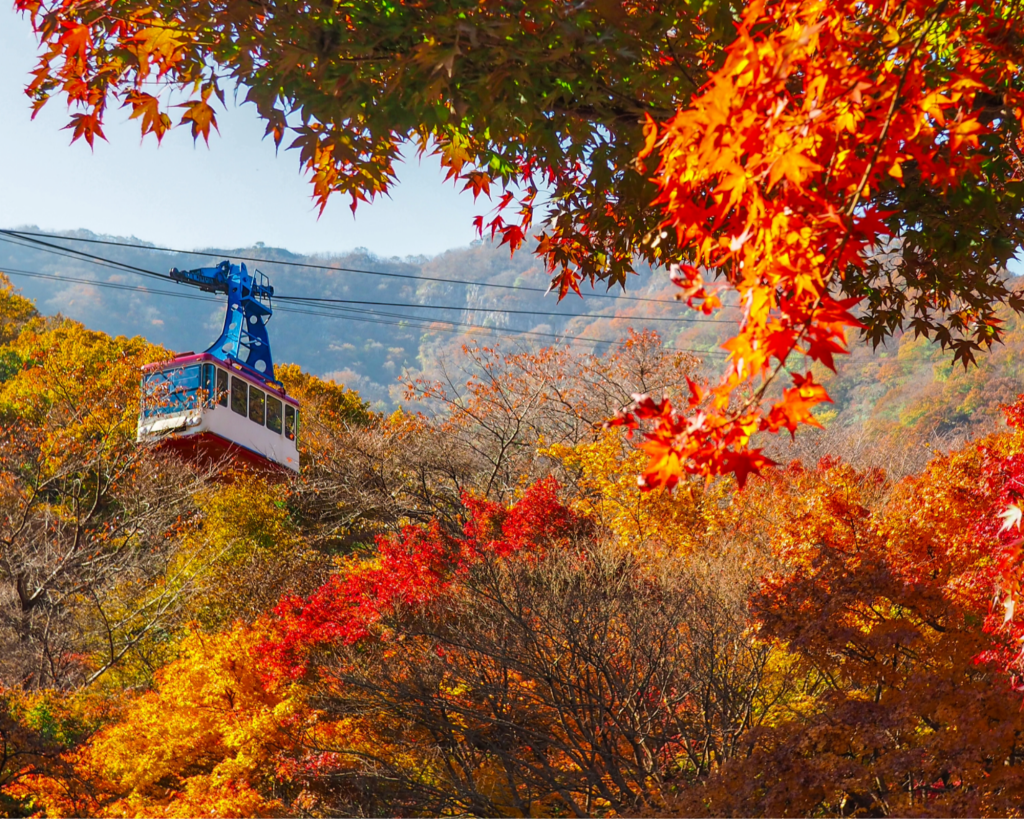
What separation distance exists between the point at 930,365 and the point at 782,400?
5878cm

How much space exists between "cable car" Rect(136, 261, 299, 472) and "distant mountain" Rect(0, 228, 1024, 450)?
33346 millimetres

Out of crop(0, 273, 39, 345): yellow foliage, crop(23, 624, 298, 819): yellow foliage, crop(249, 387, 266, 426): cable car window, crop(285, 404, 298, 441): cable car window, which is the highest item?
crop(0, 273, 39, 345): yellow foliage

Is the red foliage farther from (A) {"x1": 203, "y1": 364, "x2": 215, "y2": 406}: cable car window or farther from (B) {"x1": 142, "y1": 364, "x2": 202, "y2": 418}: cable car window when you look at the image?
(B) {"x1": 142, "y1": 364, "x2": 202, "y2": 418}: cable car window

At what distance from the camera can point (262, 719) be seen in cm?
845

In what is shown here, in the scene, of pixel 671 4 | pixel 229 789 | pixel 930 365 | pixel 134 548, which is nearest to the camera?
pixel 671 4

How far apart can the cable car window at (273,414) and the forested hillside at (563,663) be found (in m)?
2.96

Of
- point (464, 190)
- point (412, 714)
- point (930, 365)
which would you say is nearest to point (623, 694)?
point (412, 714)

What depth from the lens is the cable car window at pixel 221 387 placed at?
15500 millimetres

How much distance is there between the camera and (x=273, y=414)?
17.6 m

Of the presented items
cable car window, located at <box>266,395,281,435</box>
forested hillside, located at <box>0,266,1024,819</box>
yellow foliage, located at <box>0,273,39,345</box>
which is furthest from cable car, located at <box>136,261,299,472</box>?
yellow foliage, located at <box>0,273,39,345</box>

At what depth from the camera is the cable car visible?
1525 centimetres

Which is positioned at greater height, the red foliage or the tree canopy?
the tree canopy

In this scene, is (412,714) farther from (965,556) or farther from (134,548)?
(134,548)

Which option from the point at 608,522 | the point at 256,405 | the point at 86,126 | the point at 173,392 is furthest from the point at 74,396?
the point at 86,126
